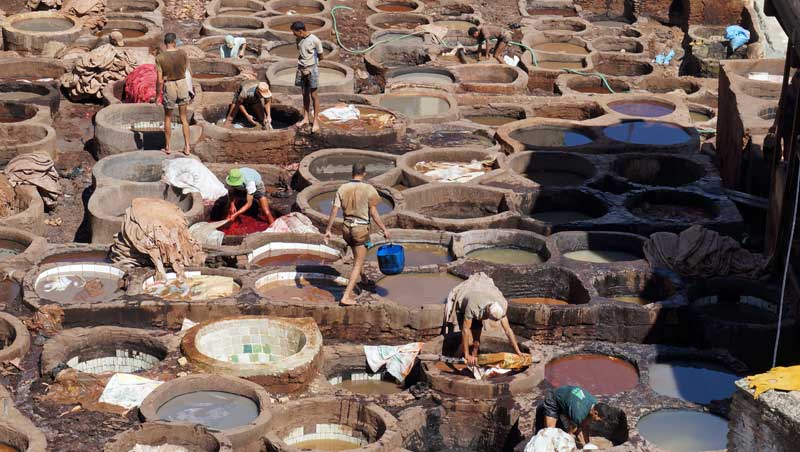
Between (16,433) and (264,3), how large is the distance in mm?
16469

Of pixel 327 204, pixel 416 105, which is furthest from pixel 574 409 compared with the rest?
pixel 416 105

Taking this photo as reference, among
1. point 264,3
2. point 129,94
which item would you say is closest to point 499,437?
point 129,94

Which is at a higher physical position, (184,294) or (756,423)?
(756,423)

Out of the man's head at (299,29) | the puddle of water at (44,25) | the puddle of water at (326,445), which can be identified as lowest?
the puddle of water at (326,445)

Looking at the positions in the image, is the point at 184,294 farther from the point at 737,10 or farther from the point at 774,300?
the point at 737,10

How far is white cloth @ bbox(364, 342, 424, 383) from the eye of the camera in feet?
48.4

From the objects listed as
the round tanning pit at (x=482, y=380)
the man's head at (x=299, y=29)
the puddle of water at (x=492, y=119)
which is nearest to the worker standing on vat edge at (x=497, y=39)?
the puddle of water at (x=492, y=119)

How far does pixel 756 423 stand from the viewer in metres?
11.2

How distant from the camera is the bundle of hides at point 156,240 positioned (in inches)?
630

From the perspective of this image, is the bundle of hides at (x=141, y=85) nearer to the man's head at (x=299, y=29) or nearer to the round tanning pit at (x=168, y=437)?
the man's head at (x=299, y=29)

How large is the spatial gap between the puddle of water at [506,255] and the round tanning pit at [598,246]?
380 mm

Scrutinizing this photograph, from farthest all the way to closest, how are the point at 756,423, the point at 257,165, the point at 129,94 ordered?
1. the point at 129,94
2. the point at 257,165
3. the point at 756,423

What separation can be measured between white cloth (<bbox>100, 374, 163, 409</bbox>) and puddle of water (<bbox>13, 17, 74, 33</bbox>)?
44.1 ft

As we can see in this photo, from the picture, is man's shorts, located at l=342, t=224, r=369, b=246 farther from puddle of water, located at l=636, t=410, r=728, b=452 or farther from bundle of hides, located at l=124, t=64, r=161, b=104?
bundle of hides, located at l=124, t=64, r=161, b=104
